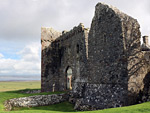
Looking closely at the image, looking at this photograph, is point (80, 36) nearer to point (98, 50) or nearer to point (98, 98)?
point (98, 50)

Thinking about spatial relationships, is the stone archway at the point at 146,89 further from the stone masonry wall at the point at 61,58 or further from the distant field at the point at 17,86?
the distant field at the point at 17,86

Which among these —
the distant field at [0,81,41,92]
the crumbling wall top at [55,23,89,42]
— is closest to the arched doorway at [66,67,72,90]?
the crumbling wall top at [55,23,89,42]

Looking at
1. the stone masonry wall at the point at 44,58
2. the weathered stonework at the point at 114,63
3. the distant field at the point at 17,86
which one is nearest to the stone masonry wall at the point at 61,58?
the stone masonry wall at the point at 44,58

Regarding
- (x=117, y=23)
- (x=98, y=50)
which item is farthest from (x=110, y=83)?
(x=117, y=23)

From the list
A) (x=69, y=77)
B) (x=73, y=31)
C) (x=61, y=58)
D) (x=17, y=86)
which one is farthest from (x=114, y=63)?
(x=17, y=86)

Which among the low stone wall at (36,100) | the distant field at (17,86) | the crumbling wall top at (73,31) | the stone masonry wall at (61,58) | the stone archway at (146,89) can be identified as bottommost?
the distant field at (17,86)

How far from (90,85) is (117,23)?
546 cm

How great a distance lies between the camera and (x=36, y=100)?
55.3 feet

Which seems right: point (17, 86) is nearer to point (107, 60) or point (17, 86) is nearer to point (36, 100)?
point (36, 100)

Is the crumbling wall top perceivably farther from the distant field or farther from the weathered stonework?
the distant field

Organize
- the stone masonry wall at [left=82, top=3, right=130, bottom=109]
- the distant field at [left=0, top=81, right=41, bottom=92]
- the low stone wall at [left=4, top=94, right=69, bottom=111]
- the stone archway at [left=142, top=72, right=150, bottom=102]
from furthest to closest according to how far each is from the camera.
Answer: the distant field at [left=0, top=81, right=41, bottom=92], the low stone wall at [left=4, top=94, right=69, bottom=111], the stone masonry wall at [left=82, top=3, right=130, bottom=109], the stone archway at [left=142, top=72, right=150, bottom=102]

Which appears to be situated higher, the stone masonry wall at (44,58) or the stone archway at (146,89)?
the stone masonry wall at (44,58)

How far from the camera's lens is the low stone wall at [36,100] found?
15.4 meters

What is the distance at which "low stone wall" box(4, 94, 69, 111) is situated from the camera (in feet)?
50.5
